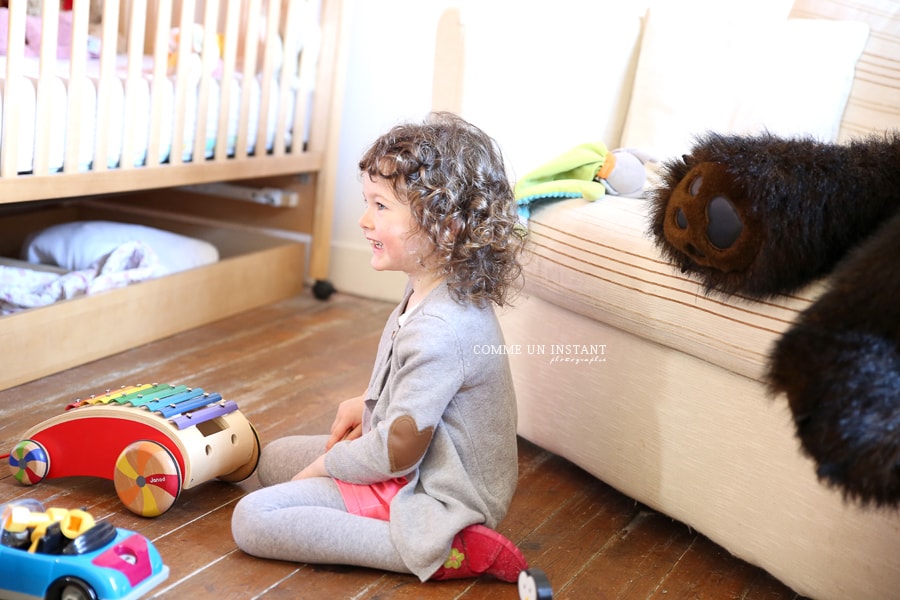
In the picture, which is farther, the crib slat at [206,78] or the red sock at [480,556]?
the crib slat at [206,78]

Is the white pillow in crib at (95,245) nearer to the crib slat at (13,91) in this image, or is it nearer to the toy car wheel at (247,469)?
the crib slat at (13,91)

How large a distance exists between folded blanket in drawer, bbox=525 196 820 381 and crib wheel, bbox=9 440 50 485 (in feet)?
2.46

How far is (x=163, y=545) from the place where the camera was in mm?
1110

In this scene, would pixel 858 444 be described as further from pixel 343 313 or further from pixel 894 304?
pixel 343 313

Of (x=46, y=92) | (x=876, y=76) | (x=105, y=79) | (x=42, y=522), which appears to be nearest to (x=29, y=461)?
(x=42, y=522)

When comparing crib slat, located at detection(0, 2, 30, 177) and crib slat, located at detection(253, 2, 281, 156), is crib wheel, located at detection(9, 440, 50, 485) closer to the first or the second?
crib slat, located at detection(0, 2, 30, 177)

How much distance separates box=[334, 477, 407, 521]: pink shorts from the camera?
112 centimetres

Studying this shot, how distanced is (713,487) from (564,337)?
0.35 metres

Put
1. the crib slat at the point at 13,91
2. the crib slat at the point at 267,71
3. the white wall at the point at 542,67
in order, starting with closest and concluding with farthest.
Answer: the crib slat at the point at 13,91 < the white wall at the point at 542,67 < the crib slat at the point at 267,71

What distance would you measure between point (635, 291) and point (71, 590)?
0.78 m

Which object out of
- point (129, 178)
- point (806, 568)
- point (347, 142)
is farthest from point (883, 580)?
point (347, 142)

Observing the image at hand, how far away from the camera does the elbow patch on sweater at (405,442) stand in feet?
3.45

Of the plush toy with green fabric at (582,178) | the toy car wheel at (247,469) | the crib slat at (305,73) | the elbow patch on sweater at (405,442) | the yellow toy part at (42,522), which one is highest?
the crib slat at (305,73)

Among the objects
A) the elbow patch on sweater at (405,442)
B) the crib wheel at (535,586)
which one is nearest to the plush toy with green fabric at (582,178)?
the elbow patch on sweater at (405,442)
